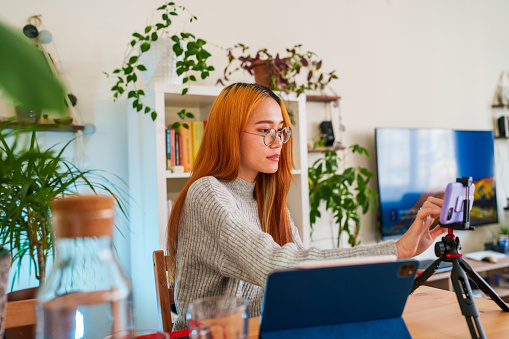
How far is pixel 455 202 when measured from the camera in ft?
3.02

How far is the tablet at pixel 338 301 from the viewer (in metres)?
0.62

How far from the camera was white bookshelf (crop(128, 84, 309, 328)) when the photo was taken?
2.17 meters

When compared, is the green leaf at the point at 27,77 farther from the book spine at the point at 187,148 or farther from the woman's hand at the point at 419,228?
the book spine at the point at 187,148

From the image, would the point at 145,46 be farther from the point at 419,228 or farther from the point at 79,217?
the point at 79,217

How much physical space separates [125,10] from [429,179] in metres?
2.62

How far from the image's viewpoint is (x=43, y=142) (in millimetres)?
2344

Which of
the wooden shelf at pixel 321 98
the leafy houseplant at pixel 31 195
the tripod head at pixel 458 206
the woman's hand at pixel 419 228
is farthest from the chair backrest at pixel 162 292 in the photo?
the wooden shelf at pixel 321 98

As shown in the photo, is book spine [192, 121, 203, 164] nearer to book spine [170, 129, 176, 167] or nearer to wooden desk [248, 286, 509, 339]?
book spine [170, 129, 176, 167]

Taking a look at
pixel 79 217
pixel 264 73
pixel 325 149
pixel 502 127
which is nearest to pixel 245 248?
pixel 79 217

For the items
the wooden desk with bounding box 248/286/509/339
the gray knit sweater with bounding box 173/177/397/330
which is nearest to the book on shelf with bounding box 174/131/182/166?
the gray knit sweater with bounding box 173/177/397/330

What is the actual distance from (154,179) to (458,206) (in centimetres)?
156

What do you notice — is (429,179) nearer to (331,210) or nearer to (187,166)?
(331,210)

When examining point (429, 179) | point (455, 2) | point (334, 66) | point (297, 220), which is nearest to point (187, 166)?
point (297, 220)

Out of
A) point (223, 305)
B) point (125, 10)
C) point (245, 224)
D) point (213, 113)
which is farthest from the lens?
point (125, 10)
